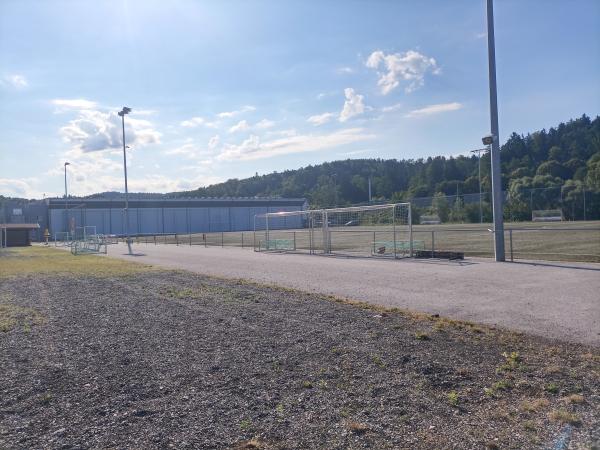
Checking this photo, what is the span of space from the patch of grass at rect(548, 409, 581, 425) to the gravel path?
317 centimetres

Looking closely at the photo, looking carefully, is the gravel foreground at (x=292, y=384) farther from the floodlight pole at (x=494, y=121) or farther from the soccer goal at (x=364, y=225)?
the soccer goal at (x=364, y=225)

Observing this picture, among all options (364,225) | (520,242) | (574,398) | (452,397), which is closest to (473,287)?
(574,398)

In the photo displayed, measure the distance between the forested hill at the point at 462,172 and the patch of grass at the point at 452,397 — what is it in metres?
59.6

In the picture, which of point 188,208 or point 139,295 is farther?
point 188,208

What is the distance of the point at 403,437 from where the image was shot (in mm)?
4633

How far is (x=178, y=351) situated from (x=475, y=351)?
164 inches

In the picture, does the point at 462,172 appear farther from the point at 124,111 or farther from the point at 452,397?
the point at 452,397

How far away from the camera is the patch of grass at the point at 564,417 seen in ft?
15.8

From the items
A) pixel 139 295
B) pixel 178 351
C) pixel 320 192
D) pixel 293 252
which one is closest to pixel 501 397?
pixel 178 351

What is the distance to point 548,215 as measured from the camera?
5972cm

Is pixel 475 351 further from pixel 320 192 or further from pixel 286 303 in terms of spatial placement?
pixel 320 192

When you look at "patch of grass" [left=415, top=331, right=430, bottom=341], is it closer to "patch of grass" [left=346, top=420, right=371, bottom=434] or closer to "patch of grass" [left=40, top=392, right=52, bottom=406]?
"patch of grass" [left=346, top=420, right=371, bottom=434]

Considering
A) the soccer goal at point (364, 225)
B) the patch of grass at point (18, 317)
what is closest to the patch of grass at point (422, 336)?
the patch of grass at point (18, 317)

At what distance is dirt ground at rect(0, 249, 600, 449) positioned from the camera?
4.74 meters
